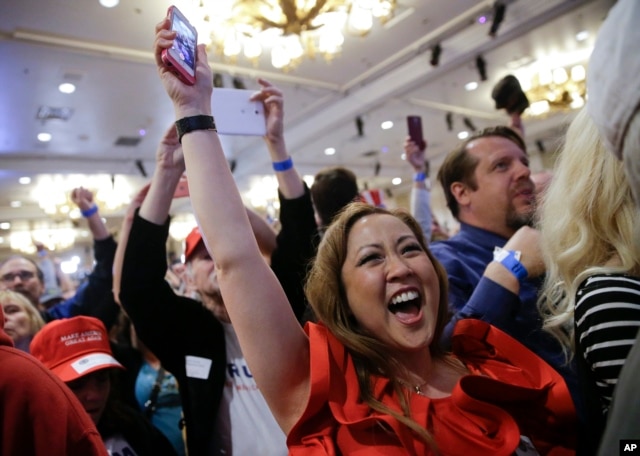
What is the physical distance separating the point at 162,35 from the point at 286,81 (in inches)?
242

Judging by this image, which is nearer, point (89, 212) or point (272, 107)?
point (272, 107)

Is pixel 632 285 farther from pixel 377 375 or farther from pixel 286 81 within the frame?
pixel 286 81

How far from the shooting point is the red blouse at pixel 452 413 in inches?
32.4

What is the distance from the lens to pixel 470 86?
7.84m

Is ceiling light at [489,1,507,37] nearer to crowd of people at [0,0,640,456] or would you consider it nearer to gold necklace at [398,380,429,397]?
crowd of people at [0,0,640,456]

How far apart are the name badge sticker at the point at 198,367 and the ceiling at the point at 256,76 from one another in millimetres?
3143

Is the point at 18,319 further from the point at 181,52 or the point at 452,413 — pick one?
the point at 452,413

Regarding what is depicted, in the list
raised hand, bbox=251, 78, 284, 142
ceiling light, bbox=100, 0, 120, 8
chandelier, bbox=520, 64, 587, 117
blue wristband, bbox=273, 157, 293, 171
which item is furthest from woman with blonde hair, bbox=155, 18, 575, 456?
chandelier, bbox=520, 64, 587, 117

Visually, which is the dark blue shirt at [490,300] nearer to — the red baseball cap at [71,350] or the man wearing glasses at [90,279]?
the red baseball cap at [71,350]

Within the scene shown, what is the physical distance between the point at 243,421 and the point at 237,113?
3.09ft

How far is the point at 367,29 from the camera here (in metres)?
4.35

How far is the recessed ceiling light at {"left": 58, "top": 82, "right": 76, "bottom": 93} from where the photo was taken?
5.93 metres

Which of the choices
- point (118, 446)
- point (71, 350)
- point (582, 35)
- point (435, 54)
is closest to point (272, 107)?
point (71, 350)

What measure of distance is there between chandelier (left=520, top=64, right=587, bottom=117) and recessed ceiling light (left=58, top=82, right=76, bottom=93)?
6.70 meters
